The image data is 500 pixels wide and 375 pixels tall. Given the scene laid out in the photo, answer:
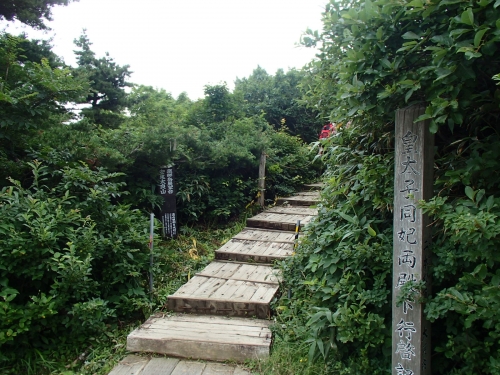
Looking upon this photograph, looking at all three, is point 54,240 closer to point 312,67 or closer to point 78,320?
point 78,320

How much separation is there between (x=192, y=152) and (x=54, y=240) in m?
3.51

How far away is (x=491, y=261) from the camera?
1.90 m

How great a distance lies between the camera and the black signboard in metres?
5.73

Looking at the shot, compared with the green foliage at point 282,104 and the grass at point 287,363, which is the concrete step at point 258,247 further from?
the green foliage at point 282,104

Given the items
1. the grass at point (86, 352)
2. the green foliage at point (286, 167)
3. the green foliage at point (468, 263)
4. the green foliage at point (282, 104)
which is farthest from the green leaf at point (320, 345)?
the green foliage at point (282, 104)

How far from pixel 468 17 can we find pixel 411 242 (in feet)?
4.15

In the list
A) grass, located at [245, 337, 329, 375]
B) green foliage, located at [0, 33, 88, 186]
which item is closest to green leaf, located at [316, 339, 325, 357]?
grass, located at [245, 337, 329, 375]

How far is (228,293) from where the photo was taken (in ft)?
13.1

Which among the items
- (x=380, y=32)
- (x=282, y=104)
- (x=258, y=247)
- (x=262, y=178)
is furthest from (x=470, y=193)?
(x=282, y=104)

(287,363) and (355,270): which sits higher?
(355,270)

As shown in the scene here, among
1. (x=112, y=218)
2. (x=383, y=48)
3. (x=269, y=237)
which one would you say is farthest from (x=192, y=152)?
(x=383, y=48)

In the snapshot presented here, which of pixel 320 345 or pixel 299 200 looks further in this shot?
pixel 299 200

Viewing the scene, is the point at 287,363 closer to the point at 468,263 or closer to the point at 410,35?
the point at 468,263

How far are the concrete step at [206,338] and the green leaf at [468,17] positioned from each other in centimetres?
267
